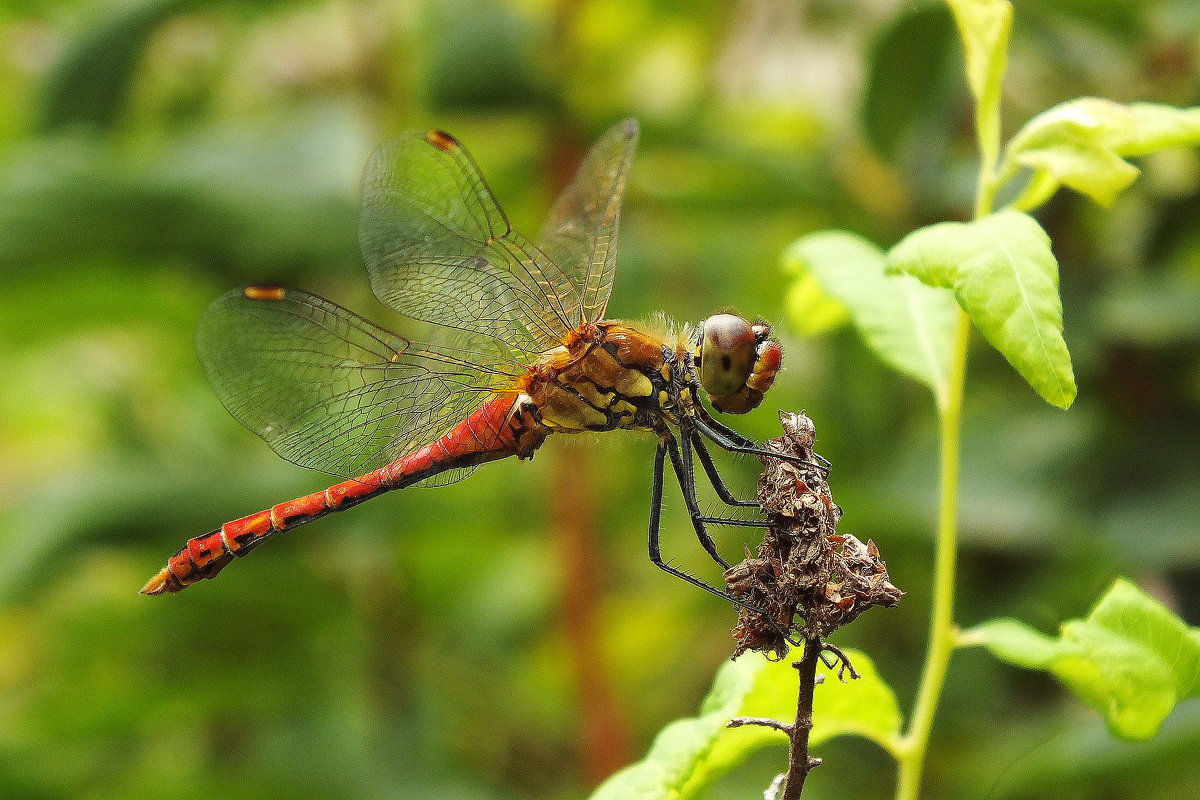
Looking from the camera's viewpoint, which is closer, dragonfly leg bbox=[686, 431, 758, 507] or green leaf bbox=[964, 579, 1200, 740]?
green leaf bbox=[964, 579, 1200, 740]

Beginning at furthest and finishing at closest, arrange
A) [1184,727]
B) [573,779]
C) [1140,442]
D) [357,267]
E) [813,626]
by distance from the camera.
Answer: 1. [573,779]
2. [357,267]
3. [1140,442]
4. [1184,727]
5. [813,626]

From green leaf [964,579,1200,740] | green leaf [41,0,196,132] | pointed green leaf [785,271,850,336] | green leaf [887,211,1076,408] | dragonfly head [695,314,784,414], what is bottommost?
green leaf [964,579,1200,740]

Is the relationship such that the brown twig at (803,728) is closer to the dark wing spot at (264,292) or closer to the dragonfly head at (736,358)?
the dragonfly head at (736,358)

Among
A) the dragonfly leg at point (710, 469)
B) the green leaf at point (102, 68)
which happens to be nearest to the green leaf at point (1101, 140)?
the dragonfly leg at point (710, 469)

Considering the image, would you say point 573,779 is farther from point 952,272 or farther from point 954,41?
point 952,272

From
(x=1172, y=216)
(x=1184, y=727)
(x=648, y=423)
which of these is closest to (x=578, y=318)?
(x=648, y=423)

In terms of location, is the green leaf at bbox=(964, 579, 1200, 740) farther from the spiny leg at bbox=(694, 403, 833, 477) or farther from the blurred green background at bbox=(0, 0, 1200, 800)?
the blurred green background at bbox=(0, 0, 1200, 800)

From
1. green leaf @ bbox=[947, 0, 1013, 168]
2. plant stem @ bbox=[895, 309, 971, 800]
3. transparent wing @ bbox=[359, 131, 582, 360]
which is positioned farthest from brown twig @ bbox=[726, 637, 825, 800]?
transparent wing @ bbox=[359, 131, 582, 360]

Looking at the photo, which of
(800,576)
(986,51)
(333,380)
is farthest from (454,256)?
(800,576)
